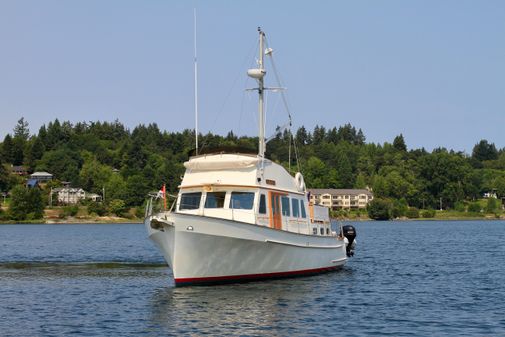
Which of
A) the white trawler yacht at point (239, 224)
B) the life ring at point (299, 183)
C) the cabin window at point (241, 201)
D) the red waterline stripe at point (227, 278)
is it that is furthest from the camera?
the life ring at point (299, 183)

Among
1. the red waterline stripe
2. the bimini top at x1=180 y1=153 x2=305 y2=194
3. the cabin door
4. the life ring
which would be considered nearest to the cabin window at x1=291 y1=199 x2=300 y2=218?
the life ring

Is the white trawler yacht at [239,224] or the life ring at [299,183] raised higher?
the life ring at [299,183]

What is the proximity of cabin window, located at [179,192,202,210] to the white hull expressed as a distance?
2.57 metres

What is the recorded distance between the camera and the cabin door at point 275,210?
3756 centimetres

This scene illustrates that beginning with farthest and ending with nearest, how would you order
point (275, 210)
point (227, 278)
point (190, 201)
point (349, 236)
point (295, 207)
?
point (349, 236) → point (295, 207) → point (275, 210) → point (190, 201) → point (227, 278)

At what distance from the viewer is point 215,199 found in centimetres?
3697

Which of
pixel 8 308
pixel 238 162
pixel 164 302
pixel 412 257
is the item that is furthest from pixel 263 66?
pixel 412 257

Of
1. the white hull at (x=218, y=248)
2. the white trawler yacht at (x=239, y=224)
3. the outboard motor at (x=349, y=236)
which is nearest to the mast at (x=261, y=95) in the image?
the white trawler yacht at (x=239, y=224)

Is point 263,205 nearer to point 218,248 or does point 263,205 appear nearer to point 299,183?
point 218,248

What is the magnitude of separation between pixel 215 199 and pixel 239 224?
3.43 m

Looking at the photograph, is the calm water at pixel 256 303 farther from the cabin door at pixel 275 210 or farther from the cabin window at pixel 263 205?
the cabin window at pixel 263 205

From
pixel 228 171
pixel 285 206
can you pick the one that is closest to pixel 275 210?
pixel 285 206

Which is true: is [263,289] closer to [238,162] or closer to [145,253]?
[238,162]

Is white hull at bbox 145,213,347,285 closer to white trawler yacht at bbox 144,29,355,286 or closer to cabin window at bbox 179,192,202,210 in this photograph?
white trawler yacht at bbox 144,29,355,286
